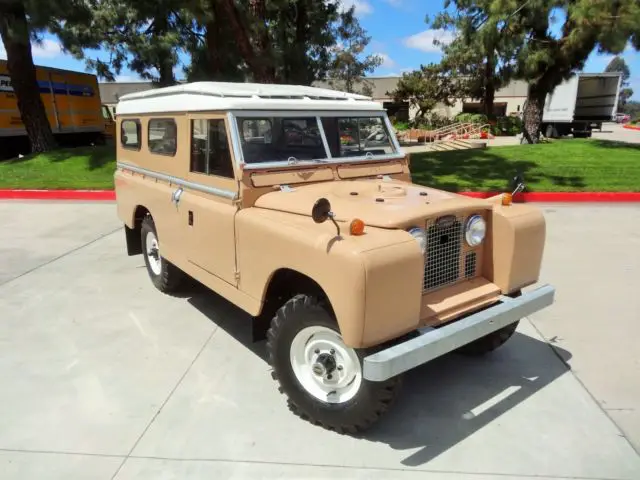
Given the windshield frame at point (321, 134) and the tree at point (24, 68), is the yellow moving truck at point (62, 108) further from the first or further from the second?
the windshield frame at point (321, 134)

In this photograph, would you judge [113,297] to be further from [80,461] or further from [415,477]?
[415,477]

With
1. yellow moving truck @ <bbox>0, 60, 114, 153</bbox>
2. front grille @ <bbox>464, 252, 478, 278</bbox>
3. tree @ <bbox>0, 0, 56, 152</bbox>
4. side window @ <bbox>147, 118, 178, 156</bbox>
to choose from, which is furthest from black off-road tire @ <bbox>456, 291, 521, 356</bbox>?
yellow moving truck @ <bbox>0, 60, 114, 153</bbox>

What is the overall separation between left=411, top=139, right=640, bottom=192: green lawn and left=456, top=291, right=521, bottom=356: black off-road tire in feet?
22.9

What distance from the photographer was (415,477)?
2.68 metres

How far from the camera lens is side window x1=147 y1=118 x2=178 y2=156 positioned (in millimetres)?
4496

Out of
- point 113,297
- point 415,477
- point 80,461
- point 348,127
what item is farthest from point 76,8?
point 415,477

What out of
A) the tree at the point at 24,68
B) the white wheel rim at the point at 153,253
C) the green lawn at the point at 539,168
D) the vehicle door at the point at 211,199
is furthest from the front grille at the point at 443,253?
the tree at the point at 24,68

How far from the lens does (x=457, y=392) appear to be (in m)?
3.49

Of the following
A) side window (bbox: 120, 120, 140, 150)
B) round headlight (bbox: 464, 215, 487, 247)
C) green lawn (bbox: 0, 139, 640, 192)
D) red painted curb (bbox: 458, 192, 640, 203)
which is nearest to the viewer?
round headlight (bbox: 464, 215, 487, 247)

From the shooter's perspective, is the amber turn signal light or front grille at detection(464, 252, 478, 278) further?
front grille at detection(464, 252, 478, 278)

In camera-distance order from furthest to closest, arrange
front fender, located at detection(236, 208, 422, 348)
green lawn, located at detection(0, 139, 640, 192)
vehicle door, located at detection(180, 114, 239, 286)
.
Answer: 1. green lawn, located at detection(0, 139, 640, 192)
2. vehicle door, located at detection(180, 114, 239, 286)
3. front fender, located at detection(236, 208, 422, 348)

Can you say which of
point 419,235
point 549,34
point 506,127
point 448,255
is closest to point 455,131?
point 506,127

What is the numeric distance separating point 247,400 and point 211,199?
159cm

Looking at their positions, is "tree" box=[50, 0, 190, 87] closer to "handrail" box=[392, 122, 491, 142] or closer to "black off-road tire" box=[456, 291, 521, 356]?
"black off-road tire" box=[456, 291, 521, 356]
